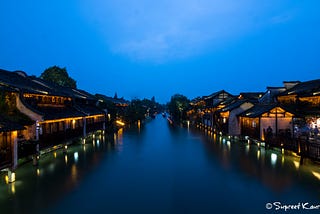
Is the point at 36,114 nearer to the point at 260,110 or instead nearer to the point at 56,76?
the point at 260,110

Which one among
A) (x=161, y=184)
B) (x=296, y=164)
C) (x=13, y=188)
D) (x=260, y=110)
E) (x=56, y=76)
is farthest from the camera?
(x=56, y=76)

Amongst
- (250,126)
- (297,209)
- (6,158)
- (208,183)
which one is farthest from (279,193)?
(250,126)

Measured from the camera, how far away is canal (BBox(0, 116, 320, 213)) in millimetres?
10352

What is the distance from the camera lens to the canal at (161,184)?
10352mm

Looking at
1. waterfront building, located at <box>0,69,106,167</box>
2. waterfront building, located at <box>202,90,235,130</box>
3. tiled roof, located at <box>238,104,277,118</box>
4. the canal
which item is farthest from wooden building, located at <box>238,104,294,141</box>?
waterfront building, located at <box>0,69,106,167</box>

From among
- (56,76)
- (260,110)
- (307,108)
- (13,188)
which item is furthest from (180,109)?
(13,188)

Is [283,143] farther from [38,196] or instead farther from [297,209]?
[38,196]

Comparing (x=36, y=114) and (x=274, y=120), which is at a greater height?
(x=36, y=114)

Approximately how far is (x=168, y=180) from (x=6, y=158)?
9648 millimetres

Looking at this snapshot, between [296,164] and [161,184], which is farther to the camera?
[296,164]

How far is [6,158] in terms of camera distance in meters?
13.9

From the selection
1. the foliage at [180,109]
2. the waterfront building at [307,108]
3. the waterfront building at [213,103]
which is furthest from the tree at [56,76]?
the waterfront building at [307,108]

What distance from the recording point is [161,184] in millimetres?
13352

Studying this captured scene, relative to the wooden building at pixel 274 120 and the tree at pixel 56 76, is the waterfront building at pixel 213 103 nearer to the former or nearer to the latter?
the wooden building at pixel 274 120
